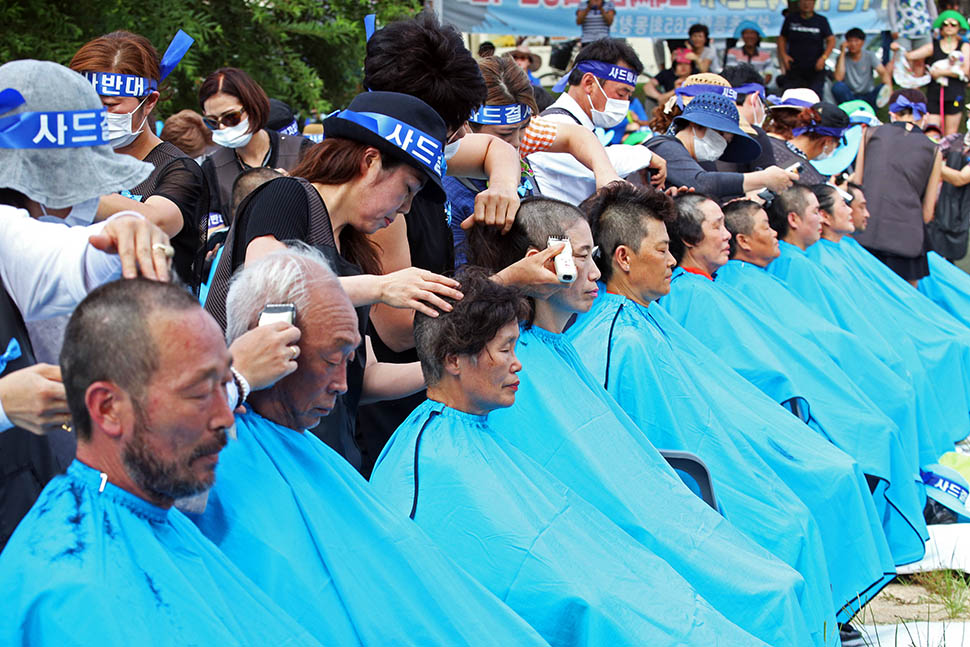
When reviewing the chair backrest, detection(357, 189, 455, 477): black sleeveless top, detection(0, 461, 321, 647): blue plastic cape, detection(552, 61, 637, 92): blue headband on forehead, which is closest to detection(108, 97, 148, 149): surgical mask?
detection(357, 189, 455, 477): black sleeveless top

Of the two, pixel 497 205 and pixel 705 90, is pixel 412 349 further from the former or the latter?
pixel 705 90

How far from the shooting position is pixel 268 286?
2.00 m

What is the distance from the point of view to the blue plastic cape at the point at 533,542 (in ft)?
7.60

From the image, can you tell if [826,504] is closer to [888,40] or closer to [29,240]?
[29,240]

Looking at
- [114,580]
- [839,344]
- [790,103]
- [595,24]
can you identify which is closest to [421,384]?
[114,580]

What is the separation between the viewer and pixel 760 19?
10.8 m

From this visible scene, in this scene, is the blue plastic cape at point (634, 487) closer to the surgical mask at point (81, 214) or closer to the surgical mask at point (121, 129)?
the surgical mask at point (81, 214)

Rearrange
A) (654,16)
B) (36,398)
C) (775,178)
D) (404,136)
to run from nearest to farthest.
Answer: (36,398), (404,136), (775,178), (654,16)

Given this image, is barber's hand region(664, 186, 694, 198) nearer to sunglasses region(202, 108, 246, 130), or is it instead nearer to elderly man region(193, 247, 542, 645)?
sunglasses region(202, 108, 246, 130)

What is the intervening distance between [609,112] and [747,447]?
1.77 metres

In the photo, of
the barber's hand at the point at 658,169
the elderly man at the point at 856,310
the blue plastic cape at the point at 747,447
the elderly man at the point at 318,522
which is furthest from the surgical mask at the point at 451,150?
the elderly man at the point at 856,310

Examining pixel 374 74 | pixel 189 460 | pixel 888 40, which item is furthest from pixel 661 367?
pixel 888 40

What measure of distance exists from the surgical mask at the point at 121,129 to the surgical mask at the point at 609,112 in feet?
6.84

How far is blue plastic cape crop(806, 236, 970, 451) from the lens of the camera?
6086mm
